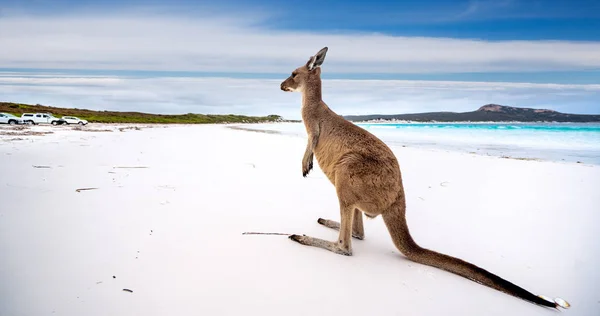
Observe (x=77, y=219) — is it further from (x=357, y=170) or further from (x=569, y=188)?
(x=569, y=188)

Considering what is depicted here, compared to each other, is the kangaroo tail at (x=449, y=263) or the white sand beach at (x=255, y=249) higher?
the kangaroo tail at (x=449, y=263)

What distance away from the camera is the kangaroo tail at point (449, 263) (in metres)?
2.04

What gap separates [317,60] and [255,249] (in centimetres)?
190

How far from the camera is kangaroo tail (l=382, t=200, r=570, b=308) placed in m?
2.04

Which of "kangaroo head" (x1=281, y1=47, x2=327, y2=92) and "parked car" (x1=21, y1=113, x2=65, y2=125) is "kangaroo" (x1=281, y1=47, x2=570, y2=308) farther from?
"parked car" (x1=21, y1=113, x2=65, y2=125)

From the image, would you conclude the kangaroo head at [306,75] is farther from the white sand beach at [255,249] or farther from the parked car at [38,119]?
the parked car at [38,119]

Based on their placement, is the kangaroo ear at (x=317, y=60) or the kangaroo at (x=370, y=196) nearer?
the kangaroo at (x=370, y=196)

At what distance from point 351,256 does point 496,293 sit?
0.99 m

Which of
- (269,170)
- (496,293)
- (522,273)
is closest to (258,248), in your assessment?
(496,293)

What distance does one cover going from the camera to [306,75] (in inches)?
141

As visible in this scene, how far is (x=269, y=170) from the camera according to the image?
21.8 ft

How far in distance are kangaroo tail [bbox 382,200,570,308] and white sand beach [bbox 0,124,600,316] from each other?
63 mm

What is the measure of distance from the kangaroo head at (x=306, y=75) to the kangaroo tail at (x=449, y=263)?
1645 millimetres

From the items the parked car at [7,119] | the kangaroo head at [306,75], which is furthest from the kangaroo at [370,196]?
the parked car at [7,119]
